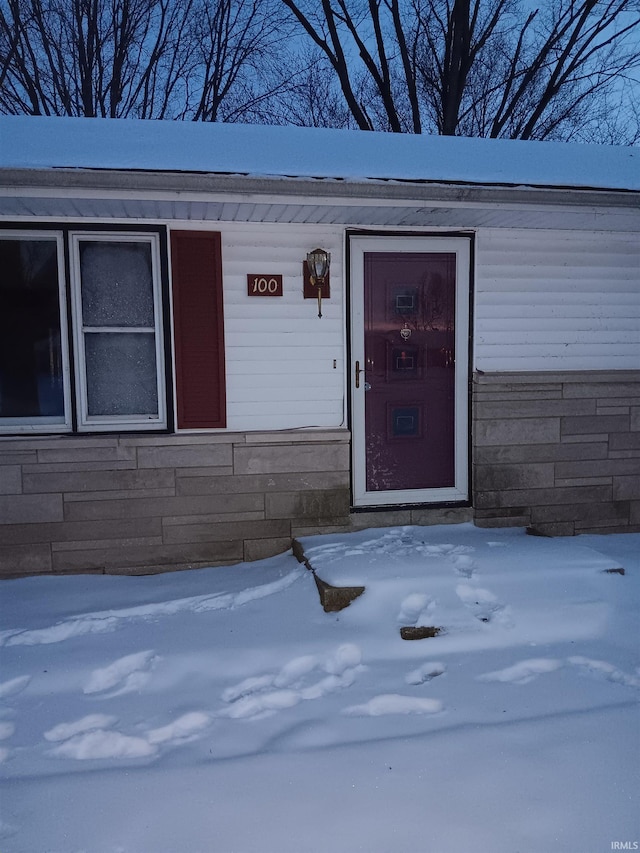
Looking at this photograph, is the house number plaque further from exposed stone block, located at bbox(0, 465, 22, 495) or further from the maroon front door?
exposed stone block, located at bbox(0, 465, 22, 495)

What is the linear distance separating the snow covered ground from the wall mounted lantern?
1.87 m

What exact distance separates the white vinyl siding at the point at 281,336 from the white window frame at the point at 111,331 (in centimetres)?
48

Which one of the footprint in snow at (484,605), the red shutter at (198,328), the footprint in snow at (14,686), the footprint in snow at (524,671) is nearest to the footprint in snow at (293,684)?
the footprint in snow at (524,671)

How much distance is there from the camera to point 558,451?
5.12 metres

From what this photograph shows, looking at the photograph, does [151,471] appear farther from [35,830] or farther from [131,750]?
[35,830]

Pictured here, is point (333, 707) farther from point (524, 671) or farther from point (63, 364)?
point (63, 364)

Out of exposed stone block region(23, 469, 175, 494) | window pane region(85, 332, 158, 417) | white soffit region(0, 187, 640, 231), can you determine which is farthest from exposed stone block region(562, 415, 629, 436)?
window pane region(85, 332, 158, 417)

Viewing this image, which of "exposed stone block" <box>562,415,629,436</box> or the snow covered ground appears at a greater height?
"exposed stone block" <box>562,415,629,436</box>

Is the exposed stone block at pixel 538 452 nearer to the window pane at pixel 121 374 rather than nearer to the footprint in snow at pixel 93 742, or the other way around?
the window pane at pixel 121 374

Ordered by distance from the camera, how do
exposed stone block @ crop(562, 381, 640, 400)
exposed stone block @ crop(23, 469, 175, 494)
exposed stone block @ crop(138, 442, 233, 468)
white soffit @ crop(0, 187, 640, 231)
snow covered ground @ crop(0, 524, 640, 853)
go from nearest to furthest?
1. snow covered ground @ crop(0, 524, 640, 853)
2. white soffit @ crop(0, 187, 640, 231)
3. exposed stone block @ crop(23, 469, 175, 494)
4. exposed stone block @ crop(138, 442, 233, 468)
5. exposed stone block @ crop(562, 381, 640, 400)

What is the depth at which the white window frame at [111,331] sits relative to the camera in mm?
4375

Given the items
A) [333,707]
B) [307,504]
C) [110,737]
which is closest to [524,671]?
[333,707]

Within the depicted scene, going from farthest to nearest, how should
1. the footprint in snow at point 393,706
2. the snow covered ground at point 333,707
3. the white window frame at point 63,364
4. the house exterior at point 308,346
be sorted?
the white window frame at point 63,364, the house exterior at point 308,346, the footprint in snow at point 393,706, the snow covered ground at point 333,707

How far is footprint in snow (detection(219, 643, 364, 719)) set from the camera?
9.25 ft
